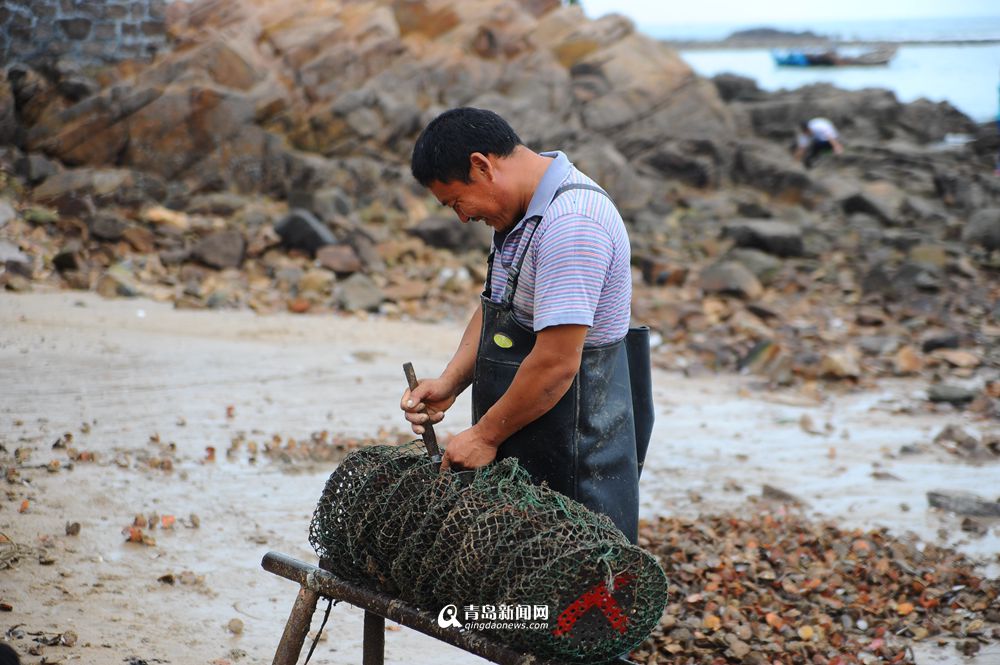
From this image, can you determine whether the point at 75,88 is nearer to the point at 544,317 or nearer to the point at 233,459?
the point at 233,459

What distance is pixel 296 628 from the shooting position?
299 cm

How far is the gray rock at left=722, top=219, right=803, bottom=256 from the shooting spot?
50.7 ft

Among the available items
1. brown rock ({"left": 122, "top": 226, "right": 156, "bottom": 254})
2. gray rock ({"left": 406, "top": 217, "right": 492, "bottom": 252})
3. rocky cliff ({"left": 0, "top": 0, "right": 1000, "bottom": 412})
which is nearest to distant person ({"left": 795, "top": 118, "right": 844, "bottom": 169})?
rocky cliff ({"left": 0, "top": 0, "right": 1000, "bottom": 412})

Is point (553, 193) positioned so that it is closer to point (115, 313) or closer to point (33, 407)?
point (33, 407)

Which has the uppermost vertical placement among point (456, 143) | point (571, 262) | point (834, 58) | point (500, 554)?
point (456, 143)

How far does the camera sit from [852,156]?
21828 mm

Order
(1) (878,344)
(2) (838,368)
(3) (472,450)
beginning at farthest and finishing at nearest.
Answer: (1) (878,344), (2) (838,368), (3) (472,450)

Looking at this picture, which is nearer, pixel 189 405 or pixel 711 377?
pixel 189 405

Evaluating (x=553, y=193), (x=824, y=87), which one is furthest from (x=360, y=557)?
(x=824, y=87)

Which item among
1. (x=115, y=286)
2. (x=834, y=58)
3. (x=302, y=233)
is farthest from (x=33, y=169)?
(x=834, y=58)

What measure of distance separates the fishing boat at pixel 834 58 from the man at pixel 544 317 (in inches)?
1447

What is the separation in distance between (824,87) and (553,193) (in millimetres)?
25025

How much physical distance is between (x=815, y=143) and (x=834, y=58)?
687 inches

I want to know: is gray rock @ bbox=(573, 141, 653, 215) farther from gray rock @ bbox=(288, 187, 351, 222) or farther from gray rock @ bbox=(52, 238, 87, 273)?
gray rock @ bbox=(52, 238, 87, 273)
